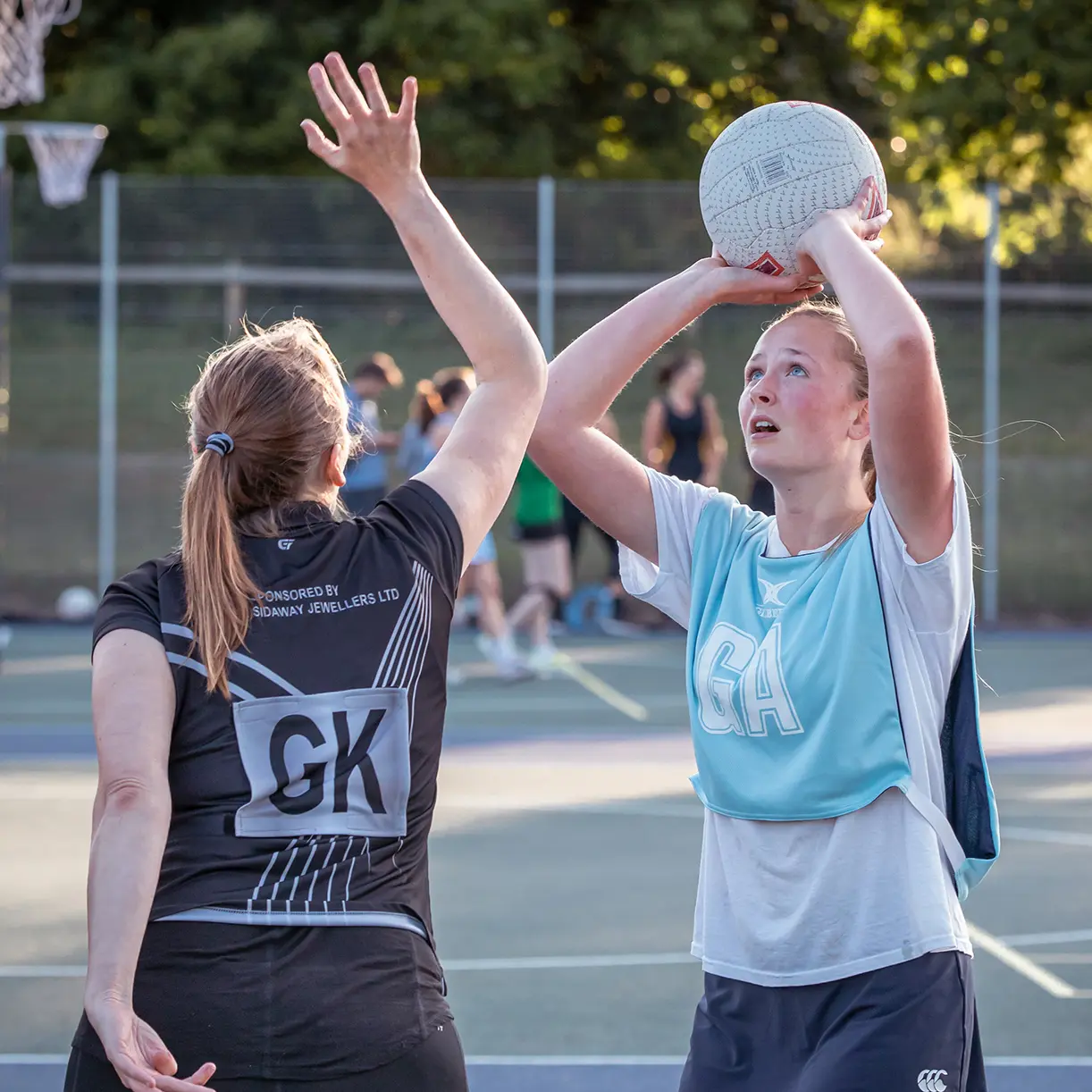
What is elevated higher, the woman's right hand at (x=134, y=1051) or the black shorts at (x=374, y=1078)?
the woman's right hand at (x=134, y=1051)

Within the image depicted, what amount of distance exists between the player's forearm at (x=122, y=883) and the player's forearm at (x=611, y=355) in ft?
3.67

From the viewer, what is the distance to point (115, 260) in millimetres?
15250

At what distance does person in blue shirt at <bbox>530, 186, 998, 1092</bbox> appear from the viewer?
248 cm

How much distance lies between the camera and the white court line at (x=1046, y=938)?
5512 millimetres

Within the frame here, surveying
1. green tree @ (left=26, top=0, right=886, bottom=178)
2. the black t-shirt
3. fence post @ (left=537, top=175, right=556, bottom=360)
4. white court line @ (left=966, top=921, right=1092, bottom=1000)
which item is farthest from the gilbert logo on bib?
green tree @ (left=26, top=0, right=886, bottom=178)

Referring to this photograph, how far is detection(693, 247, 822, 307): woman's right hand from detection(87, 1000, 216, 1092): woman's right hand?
1.49m

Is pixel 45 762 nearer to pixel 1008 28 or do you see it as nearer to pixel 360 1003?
pixel 360 1003

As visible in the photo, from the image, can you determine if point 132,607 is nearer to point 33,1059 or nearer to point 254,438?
point 254,438

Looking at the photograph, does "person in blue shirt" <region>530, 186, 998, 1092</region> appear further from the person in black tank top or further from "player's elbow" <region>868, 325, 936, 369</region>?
the person in black tank top

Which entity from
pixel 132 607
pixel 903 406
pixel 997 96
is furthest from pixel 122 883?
pixel 997 96

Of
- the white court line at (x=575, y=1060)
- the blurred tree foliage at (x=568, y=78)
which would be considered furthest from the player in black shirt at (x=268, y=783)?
the blurred tree foliage at (x=568, y=78)

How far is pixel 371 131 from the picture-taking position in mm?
2521

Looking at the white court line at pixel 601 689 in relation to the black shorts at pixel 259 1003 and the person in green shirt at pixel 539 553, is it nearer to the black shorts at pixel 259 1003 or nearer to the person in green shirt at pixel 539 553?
the person in green shirt at pixel 539 553

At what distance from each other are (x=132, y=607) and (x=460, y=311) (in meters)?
0.67
